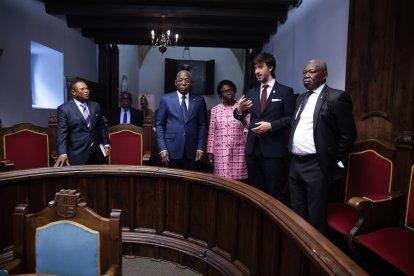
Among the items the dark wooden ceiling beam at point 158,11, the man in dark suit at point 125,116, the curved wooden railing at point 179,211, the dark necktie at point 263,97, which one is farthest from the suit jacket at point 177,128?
the dark wooden ceiling beam at point 158,11

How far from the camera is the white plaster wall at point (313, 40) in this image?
10.3 ft

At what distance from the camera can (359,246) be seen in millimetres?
1657

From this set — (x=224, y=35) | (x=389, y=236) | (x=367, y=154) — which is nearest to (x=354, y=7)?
(x=367, y=154)

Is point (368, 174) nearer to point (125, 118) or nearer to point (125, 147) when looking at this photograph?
point (125, 147)

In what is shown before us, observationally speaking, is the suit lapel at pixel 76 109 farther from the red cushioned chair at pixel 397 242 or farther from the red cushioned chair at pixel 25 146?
the red cushioned chair at pixel 397 242

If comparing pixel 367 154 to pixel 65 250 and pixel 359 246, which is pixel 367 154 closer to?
pixel 359 246

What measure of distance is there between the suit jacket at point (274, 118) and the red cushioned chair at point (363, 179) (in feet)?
1.74

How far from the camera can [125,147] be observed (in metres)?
3.54

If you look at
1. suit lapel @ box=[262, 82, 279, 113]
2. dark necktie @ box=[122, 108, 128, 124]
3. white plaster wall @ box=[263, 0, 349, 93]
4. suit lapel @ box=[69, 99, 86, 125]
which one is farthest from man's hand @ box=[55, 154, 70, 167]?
white plaster wall @ box=[263, 0, 349, 93]

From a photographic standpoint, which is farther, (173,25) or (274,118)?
(173,25)

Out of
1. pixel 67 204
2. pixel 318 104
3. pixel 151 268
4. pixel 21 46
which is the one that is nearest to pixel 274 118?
pixel 318 104

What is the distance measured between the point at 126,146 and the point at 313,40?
2609 mm

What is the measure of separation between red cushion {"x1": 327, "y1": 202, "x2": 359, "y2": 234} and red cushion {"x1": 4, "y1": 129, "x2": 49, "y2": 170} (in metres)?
2.86

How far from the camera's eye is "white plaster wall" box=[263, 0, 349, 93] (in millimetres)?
3148
